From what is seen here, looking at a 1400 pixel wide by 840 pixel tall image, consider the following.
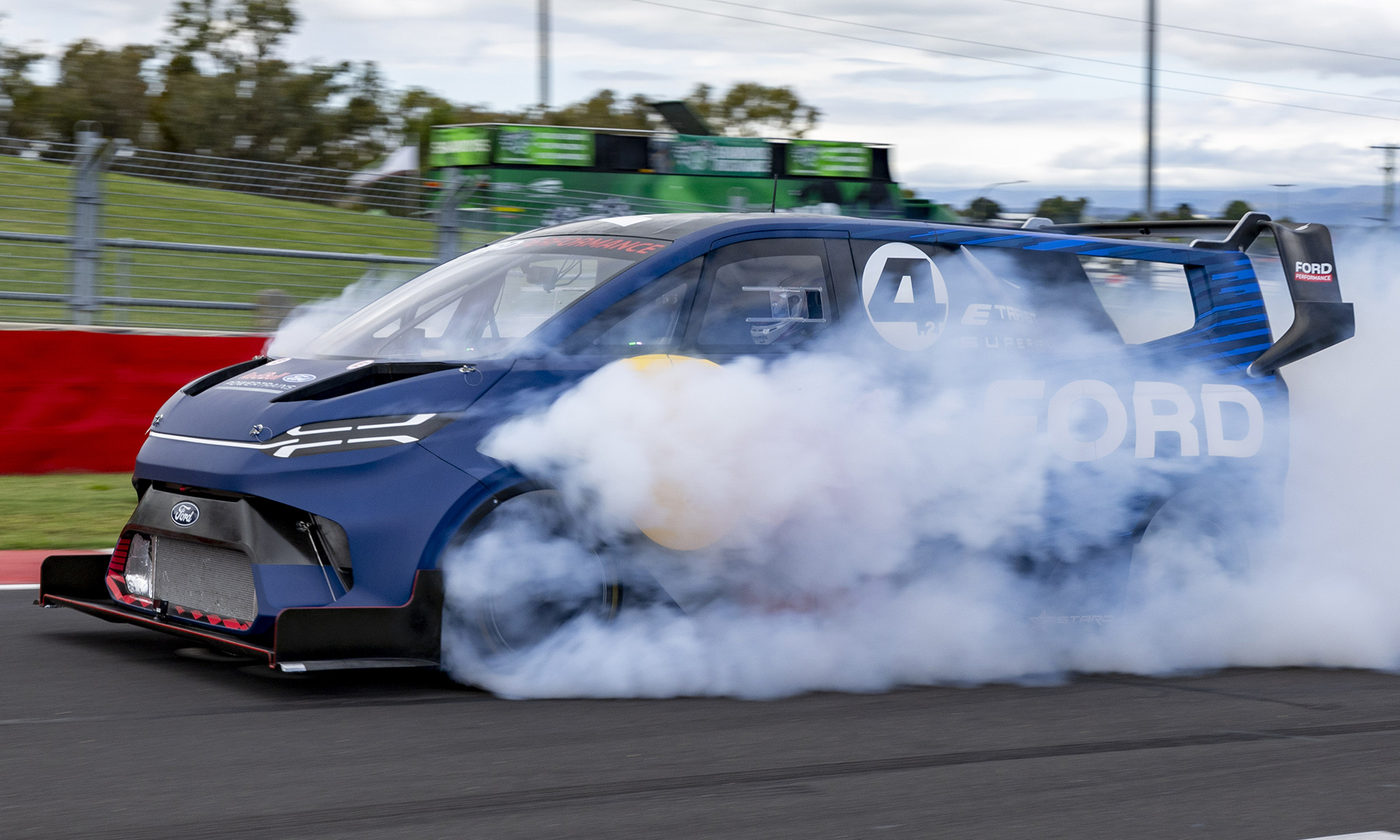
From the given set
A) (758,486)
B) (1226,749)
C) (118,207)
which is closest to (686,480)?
(758,486)

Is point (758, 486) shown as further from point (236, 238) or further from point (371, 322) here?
point (236, 238)

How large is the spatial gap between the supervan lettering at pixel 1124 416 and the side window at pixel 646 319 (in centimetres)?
122

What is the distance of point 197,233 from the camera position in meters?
13.8

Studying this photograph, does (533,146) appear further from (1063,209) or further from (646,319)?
(646,319)

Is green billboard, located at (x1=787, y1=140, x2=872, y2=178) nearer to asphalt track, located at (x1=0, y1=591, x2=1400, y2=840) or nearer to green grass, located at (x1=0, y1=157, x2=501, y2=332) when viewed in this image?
green grass, located at (x1=0, y1=157, x2=501, y2=332)

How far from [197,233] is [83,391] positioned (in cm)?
452

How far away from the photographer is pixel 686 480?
480 centimetres

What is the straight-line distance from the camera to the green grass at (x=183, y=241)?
10.8 meters

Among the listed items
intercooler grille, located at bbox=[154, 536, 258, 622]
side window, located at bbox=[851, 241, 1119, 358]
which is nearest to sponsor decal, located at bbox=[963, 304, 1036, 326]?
side window, located at bbox=[851, 241, 1119, 358]

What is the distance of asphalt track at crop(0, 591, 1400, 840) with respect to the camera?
3471mm

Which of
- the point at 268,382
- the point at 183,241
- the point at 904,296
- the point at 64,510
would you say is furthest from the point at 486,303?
the point at 183,241

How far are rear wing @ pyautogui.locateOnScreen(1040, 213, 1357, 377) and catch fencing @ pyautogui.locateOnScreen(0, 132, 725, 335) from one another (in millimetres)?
6750

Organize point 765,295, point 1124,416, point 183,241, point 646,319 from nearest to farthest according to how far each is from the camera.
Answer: point 646,319
point 765,295
point 1124,416
point 183,241

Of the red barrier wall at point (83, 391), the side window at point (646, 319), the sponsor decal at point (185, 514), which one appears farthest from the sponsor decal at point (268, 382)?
the red barrier wall at point (83, 391)
